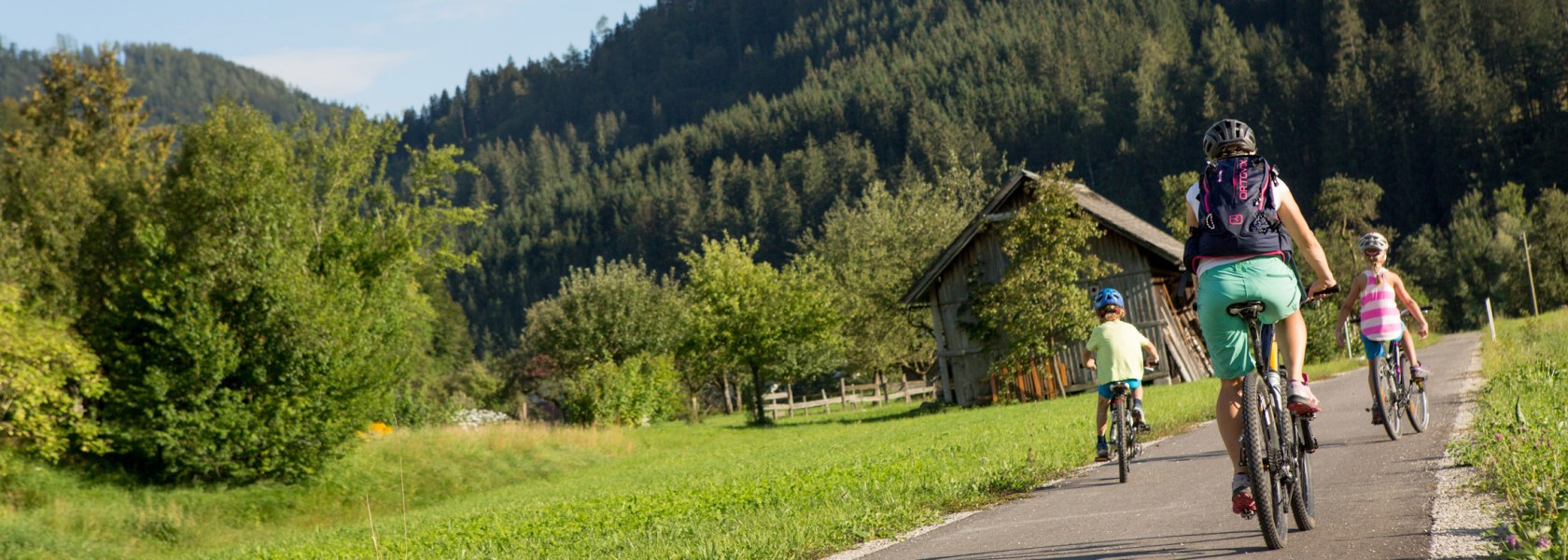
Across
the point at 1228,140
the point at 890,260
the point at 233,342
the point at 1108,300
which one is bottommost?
the point at 1108,300

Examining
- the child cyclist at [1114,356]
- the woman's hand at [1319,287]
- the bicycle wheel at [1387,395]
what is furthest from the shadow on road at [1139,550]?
the bicycle wheel at [1387,395]

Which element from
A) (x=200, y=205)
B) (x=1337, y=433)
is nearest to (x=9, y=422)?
(x=200, y=205)

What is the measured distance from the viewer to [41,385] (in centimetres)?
2319

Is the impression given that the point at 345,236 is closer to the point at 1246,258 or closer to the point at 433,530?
the point at 433,530

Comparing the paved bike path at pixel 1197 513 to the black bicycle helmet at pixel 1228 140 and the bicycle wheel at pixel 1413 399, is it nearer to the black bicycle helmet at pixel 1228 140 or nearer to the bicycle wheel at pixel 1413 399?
the bicycle wheel at pixel 1413 399

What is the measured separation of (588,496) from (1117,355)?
9819mm

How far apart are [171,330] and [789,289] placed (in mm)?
25076

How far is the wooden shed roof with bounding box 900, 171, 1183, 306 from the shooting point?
32906mm

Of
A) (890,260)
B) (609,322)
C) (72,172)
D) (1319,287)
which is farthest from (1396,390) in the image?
(609,322)

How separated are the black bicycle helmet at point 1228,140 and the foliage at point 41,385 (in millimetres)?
23411

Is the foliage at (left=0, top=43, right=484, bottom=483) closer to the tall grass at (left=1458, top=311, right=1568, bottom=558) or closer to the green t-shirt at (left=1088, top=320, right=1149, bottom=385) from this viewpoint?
the green t-shirt at (left=1088, top=320, right=1149, bottom=385)

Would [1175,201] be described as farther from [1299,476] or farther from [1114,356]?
[1299,476]

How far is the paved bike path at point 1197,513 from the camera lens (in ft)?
18.9

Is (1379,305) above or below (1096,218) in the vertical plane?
below
